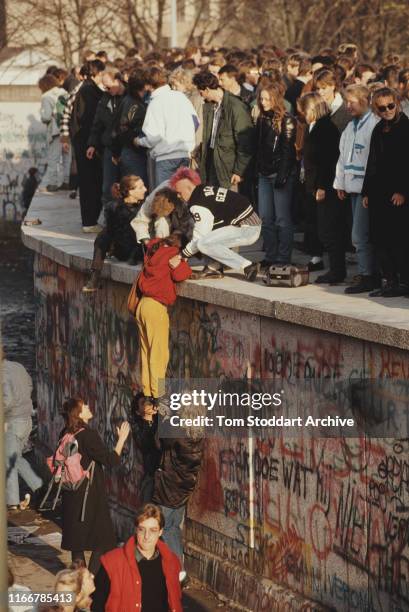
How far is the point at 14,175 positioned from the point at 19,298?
34.3 ft

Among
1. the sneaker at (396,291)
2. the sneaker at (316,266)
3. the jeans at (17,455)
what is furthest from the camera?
the jeans at (17,455)

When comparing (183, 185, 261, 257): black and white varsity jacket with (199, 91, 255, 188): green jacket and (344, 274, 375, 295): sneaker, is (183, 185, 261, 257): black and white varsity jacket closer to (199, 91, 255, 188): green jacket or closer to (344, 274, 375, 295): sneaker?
(199, 91, 255, 188): green jacket

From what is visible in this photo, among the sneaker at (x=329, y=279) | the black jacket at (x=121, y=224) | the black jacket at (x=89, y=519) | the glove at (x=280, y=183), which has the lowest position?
the black jacket at (x=89, y=519)

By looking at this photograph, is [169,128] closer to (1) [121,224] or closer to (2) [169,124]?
(2) [169,124]

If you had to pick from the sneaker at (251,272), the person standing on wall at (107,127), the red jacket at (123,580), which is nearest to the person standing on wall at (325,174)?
the sneaker at (251,272)

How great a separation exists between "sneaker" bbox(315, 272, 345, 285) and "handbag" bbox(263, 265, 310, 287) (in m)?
0.20

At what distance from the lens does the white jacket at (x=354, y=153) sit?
14.1m

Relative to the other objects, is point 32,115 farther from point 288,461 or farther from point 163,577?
point 163,577

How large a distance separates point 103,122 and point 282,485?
6.76 meters

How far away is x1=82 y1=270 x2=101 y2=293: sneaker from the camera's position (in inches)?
672

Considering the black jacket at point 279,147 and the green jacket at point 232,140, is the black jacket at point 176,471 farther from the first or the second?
the green jacket at point 232,140

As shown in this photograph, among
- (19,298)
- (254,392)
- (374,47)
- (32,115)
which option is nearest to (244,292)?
(254,392)

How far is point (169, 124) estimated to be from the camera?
17688 mm

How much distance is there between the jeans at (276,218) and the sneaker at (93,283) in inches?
72.8
